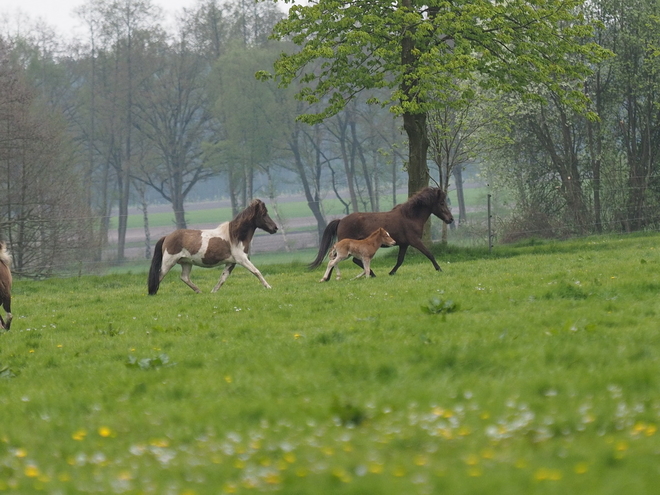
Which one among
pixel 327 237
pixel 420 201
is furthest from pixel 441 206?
pixel 327 237

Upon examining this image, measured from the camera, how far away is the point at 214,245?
747 inches

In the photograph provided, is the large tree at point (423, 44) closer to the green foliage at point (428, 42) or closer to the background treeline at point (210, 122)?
the green foliage at point (428, 42)

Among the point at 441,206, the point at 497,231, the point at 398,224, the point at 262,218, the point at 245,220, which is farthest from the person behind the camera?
the point at 497,231

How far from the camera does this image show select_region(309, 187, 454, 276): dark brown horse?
810 inches

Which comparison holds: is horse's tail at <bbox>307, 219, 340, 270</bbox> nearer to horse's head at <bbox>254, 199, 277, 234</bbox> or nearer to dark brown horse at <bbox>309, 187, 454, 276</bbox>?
dark brown horse at <bbox>309, 187, 454, 276</bbox>

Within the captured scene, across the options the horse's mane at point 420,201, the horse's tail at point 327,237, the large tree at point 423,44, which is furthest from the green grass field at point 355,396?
the large tree at point 423,44

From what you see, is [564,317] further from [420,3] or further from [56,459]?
[420,3]

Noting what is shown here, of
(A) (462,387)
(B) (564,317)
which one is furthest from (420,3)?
(A) (462,387)

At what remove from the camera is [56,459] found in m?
6.34

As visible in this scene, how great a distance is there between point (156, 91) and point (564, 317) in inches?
2543

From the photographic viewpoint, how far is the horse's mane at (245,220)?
1905 centimetres

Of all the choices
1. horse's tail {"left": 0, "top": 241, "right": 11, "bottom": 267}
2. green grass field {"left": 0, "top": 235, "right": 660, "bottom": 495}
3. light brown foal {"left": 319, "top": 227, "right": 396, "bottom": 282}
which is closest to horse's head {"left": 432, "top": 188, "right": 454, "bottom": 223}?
light brown foal {"left": 319, "top": 227, "right": 396, "bottom": 282}

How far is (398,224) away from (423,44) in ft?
26.7

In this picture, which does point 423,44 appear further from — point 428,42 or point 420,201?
point 420,201
